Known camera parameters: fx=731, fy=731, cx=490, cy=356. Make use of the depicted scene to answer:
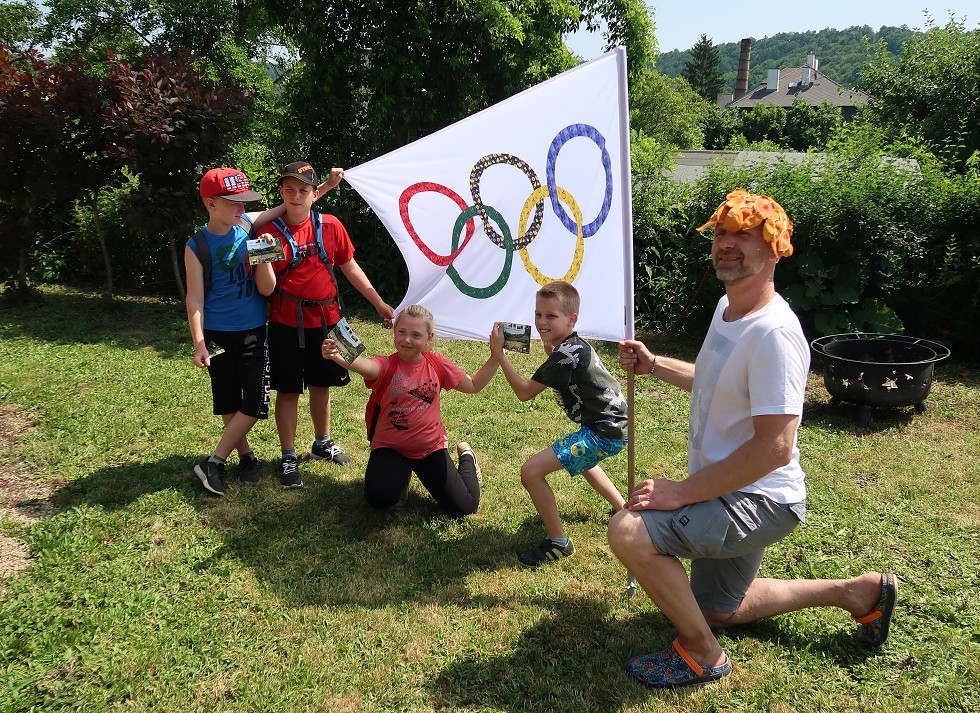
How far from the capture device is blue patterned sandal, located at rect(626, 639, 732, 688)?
9.98ft

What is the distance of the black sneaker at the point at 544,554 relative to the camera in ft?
13.1

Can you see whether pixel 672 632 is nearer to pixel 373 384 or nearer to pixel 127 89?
pixel 373 384

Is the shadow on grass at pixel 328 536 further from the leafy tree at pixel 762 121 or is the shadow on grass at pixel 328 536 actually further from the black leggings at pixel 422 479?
the leafy tree at pixel 762 121

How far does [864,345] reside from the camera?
6.72m

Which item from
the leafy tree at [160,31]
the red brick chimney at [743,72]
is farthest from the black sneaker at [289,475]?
the red brick chimney at [743,72]

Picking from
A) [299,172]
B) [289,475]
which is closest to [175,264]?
[289,475]

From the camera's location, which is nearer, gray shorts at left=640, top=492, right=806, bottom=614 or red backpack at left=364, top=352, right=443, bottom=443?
gray shorts at left=640, top=492, right=806, bottom=614

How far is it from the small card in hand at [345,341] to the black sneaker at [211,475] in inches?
60.5

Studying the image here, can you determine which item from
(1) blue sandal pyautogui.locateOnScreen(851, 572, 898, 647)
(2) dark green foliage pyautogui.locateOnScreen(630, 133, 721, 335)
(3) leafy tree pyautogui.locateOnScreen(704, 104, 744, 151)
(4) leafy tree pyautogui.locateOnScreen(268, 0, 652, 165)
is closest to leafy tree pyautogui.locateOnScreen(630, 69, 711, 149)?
(3) leafy tree pyautogui.locateOnScreen(704, 104, 744, 151)

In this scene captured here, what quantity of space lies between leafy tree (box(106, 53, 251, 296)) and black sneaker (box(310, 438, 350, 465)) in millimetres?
4770

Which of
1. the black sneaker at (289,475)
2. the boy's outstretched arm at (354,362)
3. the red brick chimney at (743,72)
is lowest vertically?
the black sneaker at (289,475)

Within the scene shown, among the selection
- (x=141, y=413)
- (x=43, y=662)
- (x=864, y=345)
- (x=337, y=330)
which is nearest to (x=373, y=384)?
(x=337, y=330)

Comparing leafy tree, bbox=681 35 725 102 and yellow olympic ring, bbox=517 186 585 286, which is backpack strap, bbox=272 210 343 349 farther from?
leafy tree, bbox=681 35 725 102

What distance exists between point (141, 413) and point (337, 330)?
3161 millimetres
